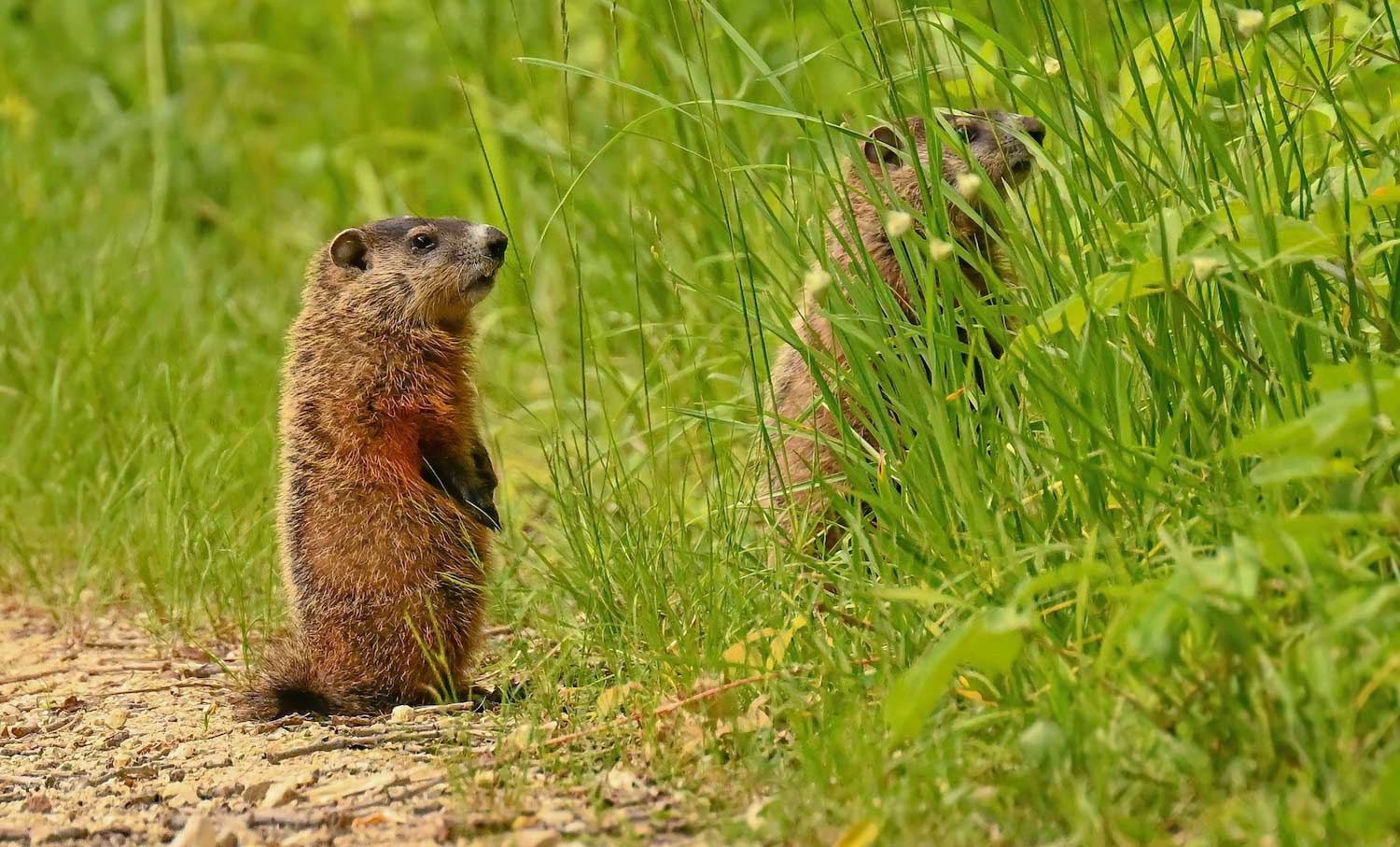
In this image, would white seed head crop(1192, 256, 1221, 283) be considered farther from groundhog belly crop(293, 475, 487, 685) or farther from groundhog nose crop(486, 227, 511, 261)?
groundhog nose crop(486, 227, 511, 261)

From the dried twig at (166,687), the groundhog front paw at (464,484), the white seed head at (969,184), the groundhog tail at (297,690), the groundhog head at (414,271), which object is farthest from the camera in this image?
the groundhog head at (414,271)

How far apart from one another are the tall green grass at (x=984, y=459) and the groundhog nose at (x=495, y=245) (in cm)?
61

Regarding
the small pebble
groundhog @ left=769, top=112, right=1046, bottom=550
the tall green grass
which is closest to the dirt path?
the small pebble

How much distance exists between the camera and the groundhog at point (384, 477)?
13.5 feet

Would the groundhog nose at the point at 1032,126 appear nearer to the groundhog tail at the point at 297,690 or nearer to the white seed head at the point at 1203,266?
the white seed head at the point at 1203,266

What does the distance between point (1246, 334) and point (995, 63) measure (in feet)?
4.31

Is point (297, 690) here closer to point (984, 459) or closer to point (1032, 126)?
point (984, 459)

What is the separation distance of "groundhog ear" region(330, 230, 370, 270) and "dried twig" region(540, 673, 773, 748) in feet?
6.42

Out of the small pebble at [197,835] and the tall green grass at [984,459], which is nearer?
the tall green grass at [984,459]

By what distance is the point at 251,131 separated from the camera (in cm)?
958

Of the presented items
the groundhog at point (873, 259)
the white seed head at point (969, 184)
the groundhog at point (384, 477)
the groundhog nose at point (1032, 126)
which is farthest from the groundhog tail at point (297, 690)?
the groundhog nose at point (1032, 126)

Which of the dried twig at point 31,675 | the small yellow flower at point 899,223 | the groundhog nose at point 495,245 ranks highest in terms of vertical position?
the small yellow flower at point 899,223

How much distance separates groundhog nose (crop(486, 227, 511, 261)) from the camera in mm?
4758

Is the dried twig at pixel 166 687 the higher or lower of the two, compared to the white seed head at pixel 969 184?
lower
